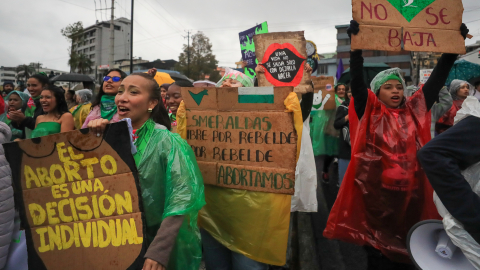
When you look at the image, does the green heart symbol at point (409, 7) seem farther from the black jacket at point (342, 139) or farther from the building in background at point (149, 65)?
the building in background at point (149, 65)

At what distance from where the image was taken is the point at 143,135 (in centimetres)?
171

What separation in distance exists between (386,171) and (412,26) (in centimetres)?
107

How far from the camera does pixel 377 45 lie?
222 centimetres

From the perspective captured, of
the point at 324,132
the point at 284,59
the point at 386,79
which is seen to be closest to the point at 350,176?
the point at 386,79

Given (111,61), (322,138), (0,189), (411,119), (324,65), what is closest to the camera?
(0,189)

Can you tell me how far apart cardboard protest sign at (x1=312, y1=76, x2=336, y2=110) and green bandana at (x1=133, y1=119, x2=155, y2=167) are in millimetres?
5099

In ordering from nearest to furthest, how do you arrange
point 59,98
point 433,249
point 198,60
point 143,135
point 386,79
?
1. point 143,135
2. point 433,249
3. point 386,79
4. point 59,98
5. point 198,60

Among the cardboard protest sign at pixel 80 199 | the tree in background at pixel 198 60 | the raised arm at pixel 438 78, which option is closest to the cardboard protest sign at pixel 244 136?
the cardboard protest sign at pixel 80 199

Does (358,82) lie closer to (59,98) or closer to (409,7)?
(409,7)

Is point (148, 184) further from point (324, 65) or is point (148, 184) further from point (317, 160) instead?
point (324, 65)

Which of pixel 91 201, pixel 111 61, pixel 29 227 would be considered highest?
pixel 111 61

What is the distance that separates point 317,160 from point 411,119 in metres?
6.89

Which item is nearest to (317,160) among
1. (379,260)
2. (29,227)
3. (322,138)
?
(322,138)

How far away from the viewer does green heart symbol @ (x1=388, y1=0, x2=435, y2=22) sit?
7.39ft
